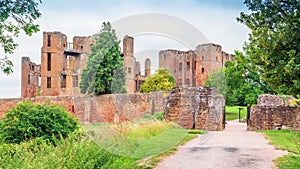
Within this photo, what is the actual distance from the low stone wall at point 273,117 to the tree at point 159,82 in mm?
19027

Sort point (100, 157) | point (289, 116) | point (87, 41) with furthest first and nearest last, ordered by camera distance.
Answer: point (87, 41) < point (289, 116) < point (100, 157)

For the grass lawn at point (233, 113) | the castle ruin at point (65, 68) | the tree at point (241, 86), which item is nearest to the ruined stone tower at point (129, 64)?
the castle ruin at point (65, 68)

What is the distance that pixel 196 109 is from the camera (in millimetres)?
21734

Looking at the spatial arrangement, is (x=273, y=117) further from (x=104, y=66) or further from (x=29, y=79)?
(x=29, y=79)

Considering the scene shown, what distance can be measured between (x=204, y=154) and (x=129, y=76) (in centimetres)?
3486

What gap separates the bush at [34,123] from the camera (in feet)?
52.1

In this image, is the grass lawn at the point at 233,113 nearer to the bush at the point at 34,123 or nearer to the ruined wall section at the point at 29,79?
the bush at the point at 34,123

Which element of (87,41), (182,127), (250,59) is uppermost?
(87,41)

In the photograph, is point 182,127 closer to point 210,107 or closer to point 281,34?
point 210,107

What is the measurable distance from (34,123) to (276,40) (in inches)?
416

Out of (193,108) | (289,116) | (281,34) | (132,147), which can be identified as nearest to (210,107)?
(193,108)

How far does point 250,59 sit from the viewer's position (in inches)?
480

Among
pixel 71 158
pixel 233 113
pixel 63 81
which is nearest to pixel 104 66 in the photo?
pixel 233 113

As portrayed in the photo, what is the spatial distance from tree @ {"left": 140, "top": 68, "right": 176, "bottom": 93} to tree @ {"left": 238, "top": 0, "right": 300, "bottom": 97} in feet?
91.2
